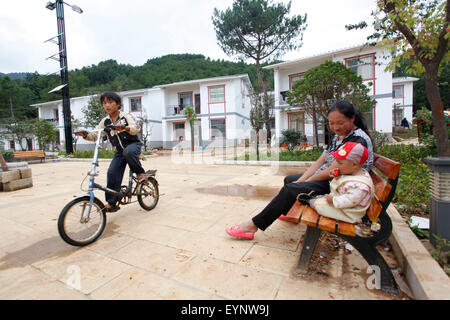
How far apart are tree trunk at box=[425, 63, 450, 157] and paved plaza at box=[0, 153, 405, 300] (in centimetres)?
480

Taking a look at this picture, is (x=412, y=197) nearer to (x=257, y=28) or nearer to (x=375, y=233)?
(x=375, y=233)

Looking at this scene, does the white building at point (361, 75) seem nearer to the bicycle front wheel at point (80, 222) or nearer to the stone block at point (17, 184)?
the stone block at point (17, 184)

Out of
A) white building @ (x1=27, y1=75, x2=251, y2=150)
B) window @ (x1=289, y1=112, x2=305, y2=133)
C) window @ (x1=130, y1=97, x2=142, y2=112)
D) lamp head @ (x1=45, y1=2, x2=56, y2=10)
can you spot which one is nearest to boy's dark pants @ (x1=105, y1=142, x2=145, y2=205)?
window @ (x1=289, y1=112, x2=305, y2=133)

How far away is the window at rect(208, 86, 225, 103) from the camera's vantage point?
21.8 meters

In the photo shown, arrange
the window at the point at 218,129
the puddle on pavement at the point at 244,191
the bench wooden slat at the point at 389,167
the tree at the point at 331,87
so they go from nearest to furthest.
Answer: the bench wooden slat at the point at 389,167 → the puddle on pavement at the point at 244,191 → the tree at the point at 331,87 → the window at the point at 218,129

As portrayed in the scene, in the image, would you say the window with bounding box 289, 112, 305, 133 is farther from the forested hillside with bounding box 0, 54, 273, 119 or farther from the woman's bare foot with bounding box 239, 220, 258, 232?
the woman's bare foot with bounding box 239, 220, 258, 232

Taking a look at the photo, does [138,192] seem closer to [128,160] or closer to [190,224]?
[128,160]

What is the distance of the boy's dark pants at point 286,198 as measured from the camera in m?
2.12

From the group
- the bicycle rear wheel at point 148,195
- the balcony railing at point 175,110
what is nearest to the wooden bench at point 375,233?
the bicycle rear wheel at point 148,195

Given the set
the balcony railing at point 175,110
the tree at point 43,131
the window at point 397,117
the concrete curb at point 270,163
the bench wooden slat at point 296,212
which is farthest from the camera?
the window at point 397,117

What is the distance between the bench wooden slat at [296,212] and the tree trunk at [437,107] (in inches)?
206

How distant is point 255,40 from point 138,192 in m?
22.9

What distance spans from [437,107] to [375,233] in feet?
17.3
